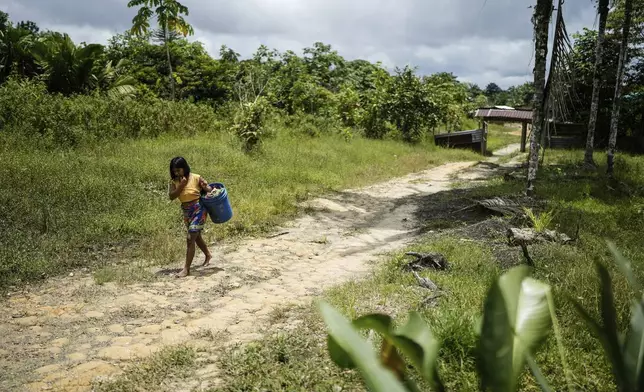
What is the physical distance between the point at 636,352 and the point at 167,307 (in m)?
4.59

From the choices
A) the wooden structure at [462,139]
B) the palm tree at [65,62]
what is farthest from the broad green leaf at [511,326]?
the wooden structure at [462,139]

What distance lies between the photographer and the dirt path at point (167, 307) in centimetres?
353

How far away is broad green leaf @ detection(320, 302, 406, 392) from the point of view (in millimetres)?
495

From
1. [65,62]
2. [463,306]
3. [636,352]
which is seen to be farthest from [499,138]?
[636,352]

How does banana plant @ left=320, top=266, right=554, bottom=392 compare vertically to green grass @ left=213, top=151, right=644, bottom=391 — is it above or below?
above

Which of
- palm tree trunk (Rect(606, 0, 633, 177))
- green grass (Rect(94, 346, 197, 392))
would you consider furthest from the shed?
green grass (Rect(94, 346, 197, 392))

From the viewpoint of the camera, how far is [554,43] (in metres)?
8.55

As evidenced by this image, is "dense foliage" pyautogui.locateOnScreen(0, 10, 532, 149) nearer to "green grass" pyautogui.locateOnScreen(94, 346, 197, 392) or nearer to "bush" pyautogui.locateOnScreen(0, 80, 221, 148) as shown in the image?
"bush" pyautogui.locateOnScreen(0, 80, 221, 148)

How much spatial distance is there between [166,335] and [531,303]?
12.5ft

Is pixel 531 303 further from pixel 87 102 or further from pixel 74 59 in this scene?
pixel 74 59

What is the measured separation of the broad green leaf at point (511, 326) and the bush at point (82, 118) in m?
11.5

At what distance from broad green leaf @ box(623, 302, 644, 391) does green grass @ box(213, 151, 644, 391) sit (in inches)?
4.4

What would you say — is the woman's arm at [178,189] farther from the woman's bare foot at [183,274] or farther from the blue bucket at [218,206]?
the woman's bare foot at [183,274]

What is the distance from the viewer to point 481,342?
1.85 feet
